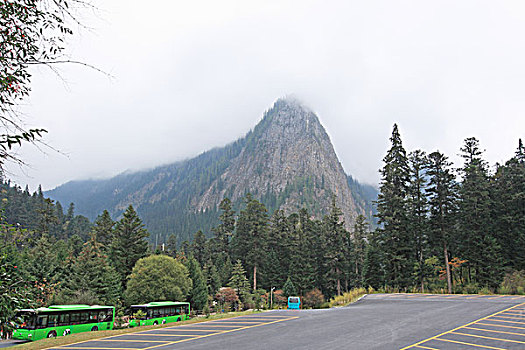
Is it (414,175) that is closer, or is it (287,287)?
(414,175)

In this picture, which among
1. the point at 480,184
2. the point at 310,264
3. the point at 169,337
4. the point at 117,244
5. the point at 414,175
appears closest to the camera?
the point at 169,337

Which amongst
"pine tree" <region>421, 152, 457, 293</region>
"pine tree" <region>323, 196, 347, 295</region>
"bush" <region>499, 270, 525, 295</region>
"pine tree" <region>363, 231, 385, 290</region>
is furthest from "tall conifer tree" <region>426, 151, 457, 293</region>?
"pine tree" <region>323, 196, 347, 295</region>

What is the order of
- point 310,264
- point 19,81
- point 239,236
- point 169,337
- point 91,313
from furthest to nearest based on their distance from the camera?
point 239,236 → point 310,264 → point 91,313 → point 169,337 → point 19,81

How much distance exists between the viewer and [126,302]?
152 feet

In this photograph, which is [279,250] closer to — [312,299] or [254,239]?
[254,239]

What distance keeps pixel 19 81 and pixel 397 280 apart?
148 feet

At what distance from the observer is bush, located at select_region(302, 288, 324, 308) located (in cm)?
5601

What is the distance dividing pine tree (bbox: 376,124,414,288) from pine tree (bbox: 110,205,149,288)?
38725mm

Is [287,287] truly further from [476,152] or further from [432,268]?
[476,152]

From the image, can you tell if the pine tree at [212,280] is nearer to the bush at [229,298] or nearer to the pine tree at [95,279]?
the bush at [229,298]

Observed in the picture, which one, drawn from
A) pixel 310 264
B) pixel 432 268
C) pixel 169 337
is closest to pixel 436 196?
pixel 432 268

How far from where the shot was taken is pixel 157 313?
32875 mm

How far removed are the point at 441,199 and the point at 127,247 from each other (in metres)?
47.8

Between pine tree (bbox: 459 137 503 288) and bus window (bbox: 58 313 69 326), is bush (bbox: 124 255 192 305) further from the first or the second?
pine tree (bbox: 459 137 503 288)
